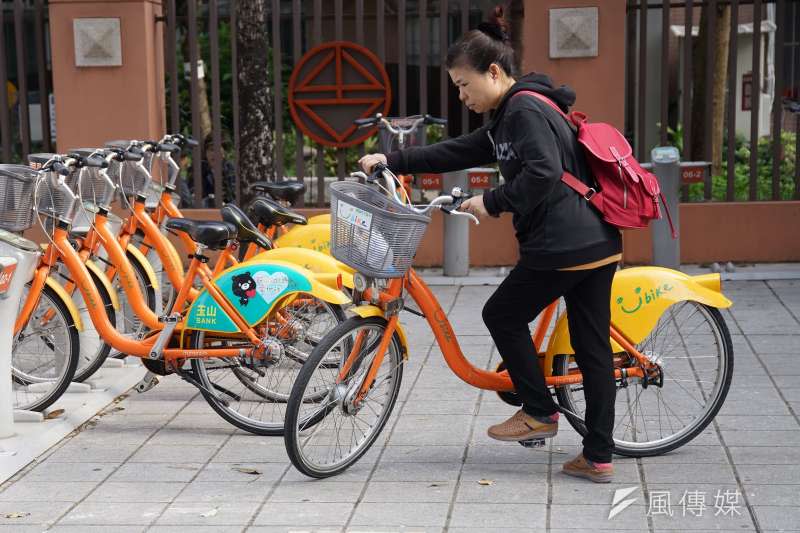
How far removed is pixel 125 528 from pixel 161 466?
80 cm

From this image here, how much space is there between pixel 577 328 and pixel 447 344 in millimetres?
560

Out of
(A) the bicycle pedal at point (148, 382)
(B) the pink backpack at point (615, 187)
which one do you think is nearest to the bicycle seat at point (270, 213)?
(A) the bicycle pedal at point (148, 382)

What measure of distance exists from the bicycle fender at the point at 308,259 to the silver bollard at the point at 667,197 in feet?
12.9

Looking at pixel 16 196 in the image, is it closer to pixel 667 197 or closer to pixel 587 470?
pixel 587 470

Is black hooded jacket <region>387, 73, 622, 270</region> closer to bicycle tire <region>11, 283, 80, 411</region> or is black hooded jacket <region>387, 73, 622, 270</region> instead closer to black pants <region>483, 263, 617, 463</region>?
black pants <region>483, 263, 617, 463</region>

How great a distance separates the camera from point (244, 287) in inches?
220

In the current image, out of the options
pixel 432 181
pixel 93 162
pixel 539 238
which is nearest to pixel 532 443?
pixel 539 238

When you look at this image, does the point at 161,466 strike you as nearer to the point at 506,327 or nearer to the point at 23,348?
the point at 23,348

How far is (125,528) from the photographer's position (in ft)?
15.0

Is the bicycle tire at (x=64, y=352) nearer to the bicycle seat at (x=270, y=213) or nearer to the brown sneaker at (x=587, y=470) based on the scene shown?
the bicycle seat at (x=270, y=213)

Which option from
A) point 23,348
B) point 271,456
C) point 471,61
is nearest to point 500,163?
point 471,61

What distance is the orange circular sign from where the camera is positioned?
10.4 metres

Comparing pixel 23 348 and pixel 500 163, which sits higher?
pixel 500 163

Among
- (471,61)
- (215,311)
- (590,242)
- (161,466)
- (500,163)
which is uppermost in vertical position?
(471,61)
